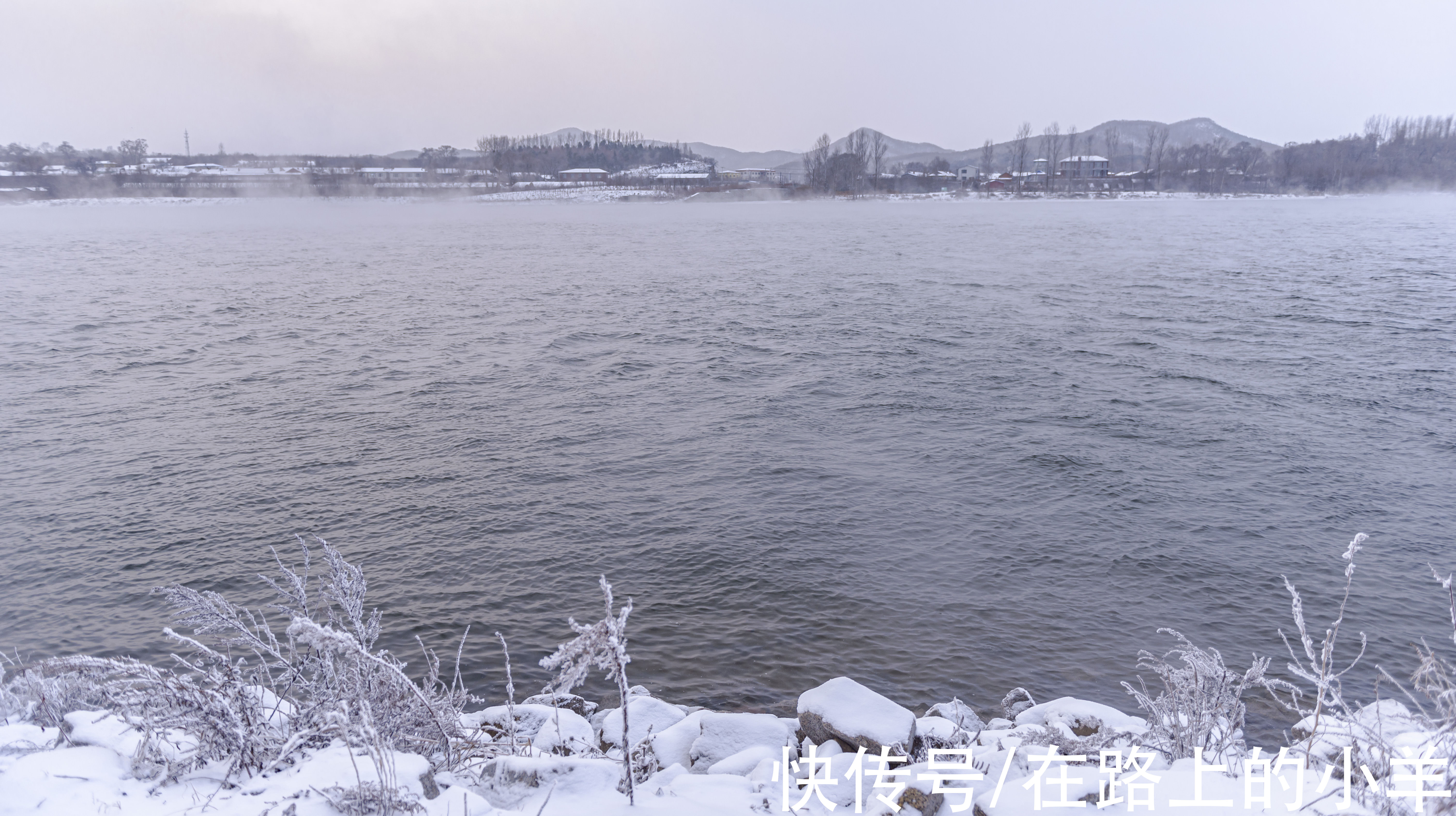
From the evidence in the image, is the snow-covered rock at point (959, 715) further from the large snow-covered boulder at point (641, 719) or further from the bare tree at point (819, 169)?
the bare tree at point (819, 169)

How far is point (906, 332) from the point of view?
2303 cm

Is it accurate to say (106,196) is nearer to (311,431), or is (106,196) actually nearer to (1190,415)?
(311,431)

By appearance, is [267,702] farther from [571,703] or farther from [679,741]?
[679,741]

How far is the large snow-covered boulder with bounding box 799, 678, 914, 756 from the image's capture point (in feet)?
17.6

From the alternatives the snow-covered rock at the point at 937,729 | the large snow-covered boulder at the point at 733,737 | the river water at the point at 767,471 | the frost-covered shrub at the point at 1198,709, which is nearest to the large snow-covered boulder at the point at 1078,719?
the frost-covered shrub at the point at 1198,709

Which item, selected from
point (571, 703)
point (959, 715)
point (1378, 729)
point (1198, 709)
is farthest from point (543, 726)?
point (1378, 729)

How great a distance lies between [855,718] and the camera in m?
5.57

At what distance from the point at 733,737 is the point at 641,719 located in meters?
0.86

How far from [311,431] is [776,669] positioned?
10287mm

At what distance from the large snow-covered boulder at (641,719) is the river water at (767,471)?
31.3 inches

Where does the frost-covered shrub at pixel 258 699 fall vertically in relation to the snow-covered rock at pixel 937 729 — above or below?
above

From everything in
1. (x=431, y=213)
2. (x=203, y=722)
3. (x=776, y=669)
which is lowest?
(x=776, y=669)

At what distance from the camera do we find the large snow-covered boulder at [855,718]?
5.36m

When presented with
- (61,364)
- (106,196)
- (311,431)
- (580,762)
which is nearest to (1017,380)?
(311,431)
